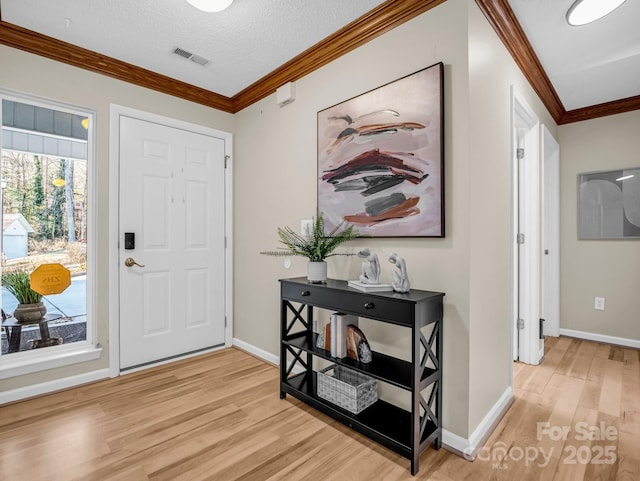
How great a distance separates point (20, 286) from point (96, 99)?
1.46m

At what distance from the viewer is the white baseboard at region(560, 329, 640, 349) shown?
330 cm

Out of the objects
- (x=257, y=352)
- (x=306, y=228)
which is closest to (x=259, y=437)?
(x=257, y=352)

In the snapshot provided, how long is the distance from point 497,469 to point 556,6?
2.47m

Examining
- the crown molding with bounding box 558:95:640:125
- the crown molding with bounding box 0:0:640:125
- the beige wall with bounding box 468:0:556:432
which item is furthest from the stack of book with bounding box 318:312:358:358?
the crown molding with bounding box 558:95:640:125

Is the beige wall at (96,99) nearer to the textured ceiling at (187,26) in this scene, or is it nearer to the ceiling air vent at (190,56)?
the textured ceiling at (187,26)

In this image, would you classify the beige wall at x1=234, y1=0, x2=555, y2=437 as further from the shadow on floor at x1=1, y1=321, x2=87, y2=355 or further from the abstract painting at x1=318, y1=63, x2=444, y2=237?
the shadow on floor at x1=1, y1=321, x2=87, y2=355

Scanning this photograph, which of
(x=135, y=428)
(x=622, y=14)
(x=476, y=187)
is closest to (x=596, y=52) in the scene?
(x=622, y=14)

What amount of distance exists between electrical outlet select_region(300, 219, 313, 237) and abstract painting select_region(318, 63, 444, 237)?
171 mm

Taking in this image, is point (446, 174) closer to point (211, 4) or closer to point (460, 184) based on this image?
point (460, 184)

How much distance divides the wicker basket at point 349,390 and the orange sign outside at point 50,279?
6.58ft

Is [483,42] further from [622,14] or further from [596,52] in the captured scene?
[596,52]

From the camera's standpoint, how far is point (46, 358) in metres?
2.37

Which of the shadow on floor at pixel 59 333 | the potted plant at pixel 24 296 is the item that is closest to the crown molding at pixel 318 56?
the potted plant at pixel 24 296

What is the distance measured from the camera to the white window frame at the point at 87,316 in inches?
89.8
